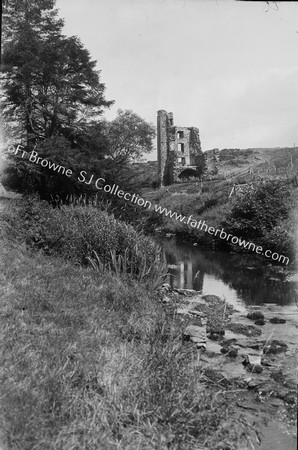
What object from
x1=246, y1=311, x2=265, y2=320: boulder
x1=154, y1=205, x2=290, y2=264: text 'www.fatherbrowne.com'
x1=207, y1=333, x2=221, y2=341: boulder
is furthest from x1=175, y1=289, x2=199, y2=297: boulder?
x1=154, y1=205, x2=290, y2=264: text 'www.fatherbrowne.com'

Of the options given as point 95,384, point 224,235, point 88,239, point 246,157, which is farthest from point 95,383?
point 246,157

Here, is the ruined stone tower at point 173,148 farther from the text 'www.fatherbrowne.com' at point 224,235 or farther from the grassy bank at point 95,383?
the grassy bank at point 95,383

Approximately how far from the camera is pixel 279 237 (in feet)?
65.8

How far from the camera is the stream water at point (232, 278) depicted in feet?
42.6

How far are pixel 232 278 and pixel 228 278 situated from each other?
0.48 ft

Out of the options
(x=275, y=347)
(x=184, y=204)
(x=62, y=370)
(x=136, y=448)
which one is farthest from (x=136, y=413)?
(x=184, y=204)

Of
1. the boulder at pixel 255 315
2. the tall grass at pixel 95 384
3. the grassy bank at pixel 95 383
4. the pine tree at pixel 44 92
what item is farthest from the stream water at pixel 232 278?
the pine tree at pixel 44 92

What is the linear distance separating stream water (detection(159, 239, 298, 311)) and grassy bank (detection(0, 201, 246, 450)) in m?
4.45

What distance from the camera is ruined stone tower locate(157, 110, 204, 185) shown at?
180ft

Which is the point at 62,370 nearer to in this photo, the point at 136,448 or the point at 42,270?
the point at 136,448

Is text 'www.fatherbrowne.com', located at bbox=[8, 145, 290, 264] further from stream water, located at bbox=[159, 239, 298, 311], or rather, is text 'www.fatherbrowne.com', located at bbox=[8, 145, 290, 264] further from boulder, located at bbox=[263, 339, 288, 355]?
boulder, located at bbox=[263, 339, 288, 355]

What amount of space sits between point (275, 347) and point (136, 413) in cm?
431

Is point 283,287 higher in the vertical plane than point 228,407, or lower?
higher

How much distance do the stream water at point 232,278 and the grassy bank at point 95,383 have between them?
175 inches
